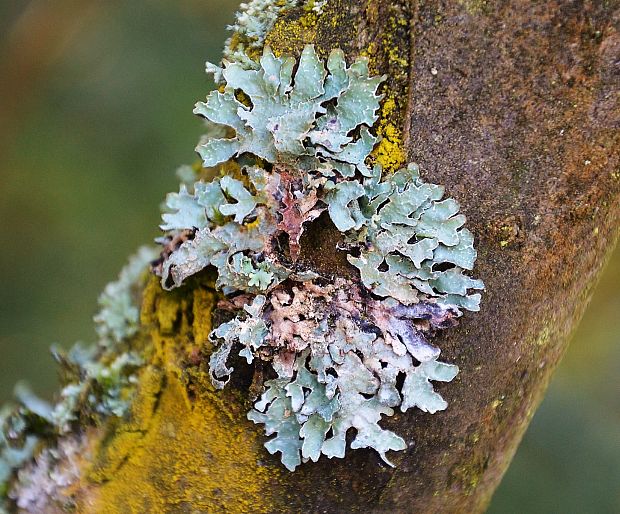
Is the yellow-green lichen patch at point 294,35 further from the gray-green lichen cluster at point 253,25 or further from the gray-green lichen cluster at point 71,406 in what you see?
the gray-green lichen cluster at point 71,406

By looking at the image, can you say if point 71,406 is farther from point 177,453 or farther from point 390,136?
point 390,136

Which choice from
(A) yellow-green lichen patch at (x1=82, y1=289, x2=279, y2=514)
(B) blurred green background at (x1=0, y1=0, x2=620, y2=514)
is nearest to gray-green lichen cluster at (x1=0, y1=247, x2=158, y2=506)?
(A) yellow-green lichen patch at (x1=82, y1=289, x2=279, y2=514)

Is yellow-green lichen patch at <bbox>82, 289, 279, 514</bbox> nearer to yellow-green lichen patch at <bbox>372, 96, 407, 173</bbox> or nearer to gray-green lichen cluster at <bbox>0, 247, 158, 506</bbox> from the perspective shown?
gray-green lichen cluster at <bbox>0, 247, 158, 506</bbox>

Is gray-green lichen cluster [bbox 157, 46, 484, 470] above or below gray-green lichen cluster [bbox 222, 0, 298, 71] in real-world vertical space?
below

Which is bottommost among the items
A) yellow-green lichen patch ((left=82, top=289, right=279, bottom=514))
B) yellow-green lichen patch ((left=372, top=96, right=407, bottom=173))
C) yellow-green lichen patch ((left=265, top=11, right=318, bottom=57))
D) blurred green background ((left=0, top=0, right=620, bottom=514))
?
yellow-green lichen patch ((left=82, top=289, right=279, bottom=514))

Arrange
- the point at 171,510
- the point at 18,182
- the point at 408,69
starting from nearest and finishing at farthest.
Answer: the point at 408,69 → the point at 171,510 → the point at 18,182

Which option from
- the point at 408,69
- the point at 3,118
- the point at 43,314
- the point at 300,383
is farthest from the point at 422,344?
the point at 43,314

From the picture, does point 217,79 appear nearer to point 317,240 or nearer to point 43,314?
point 317,240
